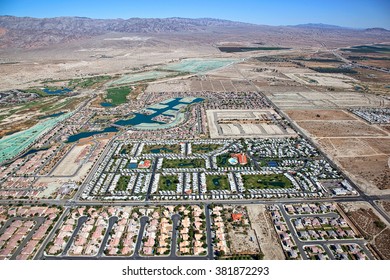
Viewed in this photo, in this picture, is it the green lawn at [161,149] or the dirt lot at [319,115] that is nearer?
the green lawn at [161,149]

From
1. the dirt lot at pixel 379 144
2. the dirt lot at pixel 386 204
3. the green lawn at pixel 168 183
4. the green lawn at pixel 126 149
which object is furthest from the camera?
the dirt lot at pixel 379 144

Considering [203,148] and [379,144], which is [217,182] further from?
[379,144]

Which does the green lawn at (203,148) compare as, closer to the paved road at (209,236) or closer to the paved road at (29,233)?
the paved road at (209,236)

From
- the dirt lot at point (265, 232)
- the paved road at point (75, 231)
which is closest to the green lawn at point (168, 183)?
the paved road at point (75, 231)

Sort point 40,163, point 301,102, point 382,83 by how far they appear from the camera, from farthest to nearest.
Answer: point 382,83 → point 301,102 → point 40,163

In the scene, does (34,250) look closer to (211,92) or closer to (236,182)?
(236,182)

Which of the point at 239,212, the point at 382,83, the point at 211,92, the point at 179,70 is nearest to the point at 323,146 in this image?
the point at 239,212
